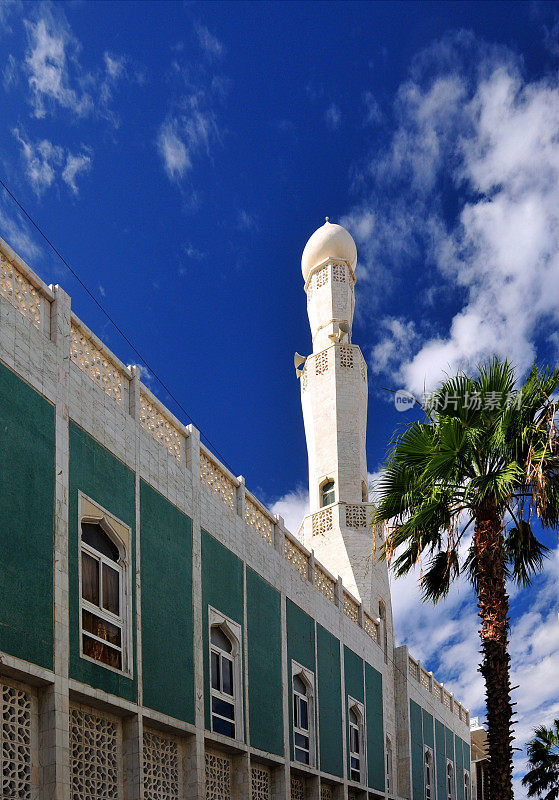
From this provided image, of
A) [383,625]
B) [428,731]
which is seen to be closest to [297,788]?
[383,625]

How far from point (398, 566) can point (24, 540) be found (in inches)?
299

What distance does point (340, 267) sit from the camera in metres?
30.5

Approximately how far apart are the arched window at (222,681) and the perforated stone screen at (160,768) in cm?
137

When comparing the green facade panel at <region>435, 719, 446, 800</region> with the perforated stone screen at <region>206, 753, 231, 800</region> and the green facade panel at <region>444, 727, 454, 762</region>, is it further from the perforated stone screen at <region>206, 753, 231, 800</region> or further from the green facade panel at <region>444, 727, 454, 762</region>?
the perforated stone screen at <region>206, 753, 231, 800</region>

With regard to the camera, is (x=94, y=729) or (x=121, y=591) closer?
(x=94, y=729)

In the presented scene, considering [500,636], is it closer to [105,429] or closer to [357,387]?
[105,429]

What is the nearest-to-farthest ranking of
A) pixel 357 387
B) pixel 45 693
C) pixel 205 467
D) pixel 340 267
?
pixel 45 693
pixel 205 467
pixel 357 387
pixel 340 267

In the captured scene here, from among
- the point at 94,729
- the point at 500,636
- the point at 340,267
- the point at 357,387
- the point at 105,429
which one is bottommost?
the point at 94,729

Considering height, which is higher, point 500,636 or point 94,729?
point 500,636

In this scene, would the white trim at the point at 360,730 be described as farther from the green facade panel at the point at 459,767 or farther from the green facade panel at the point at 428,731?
the green facade panel at the point at 459,767

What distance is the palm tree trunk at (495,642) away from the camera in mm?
12492

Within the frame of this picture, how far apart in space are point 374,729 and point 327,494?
7.57 metres

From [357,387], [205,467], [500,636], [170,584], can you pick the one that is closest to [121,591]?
[170,584]

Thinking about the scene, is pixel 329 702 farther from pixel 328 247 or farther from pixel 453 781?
pixel 328 247
